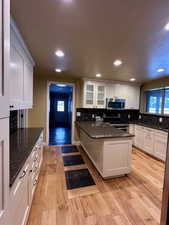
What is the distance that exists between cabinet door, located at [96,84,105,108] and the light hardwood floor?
2.17m

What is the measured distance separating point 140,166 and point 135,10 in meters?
3.11

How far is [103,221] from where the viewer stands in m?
1.56

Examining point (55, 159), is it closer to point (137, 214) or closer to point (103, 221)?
point (103, 221)

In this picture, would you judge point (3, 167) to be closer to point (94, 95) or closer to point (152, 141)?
point (94, 95)

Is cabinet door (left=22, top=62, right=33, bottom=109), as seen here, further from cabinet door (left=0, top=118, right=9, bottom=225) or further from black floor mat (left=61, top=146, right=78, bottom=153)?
black floor mat (left=61, top=146, right=78, bottom=153)

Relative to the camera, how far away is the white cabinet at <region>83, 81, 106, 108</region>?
13.4ft

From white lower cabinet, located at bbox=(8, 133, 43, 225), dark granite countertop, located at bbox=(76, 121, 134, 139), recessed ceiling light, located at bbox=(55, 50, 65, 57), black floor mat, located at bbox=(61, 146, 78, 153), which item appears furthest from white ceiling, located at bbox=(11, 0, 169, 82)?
black floor mat, located at bbox=(61, 146, 78, 153)

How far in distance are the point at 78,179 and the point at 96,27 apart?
259 centimetres

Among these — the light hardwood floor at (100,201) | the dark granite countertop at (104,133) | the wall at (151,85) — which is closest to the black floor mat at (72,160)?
the light hardwood floor at (100,201)

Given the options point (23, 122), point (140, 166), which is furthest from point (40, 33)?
point (140, 166)

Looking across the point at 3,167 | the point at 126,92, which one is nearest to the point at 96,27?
the point at 3,167

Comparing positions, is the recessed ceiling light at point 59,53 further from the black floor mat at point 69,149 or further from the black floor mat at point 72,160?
the black floor mat at point 69,149

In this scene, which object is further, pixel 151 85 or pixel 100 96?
pixel 151 85

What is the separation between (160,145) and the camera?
3348 millimetres
